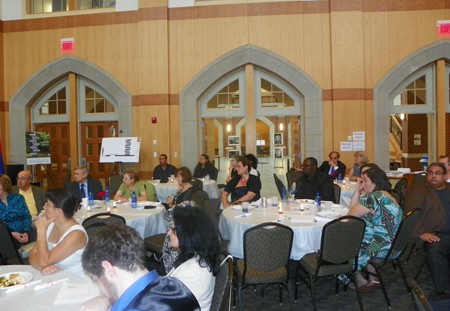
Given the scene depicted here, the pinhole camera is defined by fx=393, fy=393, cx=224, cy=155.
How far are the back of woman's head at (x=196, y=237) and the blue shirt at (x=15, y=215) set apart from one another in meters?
3.11

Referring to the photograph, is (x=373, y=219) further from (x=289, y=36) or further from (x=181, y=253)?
(x=289, y=36)

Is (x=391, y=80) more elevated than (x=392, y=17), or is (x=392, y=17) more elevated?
(x=392, y=17)

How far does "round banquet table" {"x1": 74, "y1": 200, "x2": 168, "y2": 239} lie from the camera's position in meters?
4.82

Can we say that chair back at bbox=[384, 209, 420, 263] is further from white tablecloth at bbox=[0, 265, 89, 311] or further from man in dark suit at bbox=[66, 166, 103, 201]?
man in dark suit at bbox=[66, 166, 103, 201]

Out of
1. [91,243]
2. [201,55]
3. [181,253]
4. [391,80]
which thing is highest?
[201,55]

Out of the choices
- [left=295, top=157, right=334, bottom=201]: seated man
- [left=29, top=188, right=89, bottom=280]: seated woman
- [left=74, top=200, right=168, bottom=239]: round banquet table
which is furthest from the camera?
[left=295, top=157, right=334, bottom=201]: seated man

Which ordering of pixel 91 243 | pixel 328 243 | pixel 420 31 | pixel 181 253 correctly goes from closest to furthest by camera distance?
pixel 91 243
pixel 181 253
pixel 328 243
pixel 420 31

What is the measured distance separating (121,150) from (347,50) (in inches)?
253

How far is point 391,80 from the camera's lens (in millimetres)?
10281

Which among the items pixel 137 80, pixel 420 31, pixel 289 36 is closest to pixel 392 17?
pixel 420 31

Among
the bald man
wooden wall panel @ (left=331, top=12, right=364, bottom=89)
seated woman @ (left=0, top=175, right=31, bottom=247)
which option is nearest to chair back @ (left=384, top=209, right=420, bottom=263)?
seated woman @ (left=0, top=175, right=31, bottom=247)

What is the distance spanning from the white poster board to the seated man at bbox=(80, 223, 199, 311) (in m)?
8.52

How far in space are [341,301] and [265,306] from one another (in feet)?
2.68

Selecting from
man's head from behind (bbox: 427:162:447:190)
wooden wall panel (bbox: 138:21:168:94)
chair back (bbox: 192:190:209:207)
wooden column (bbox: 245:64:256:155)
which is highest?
wooden wall panel (bbox: 138:21:168:94)
